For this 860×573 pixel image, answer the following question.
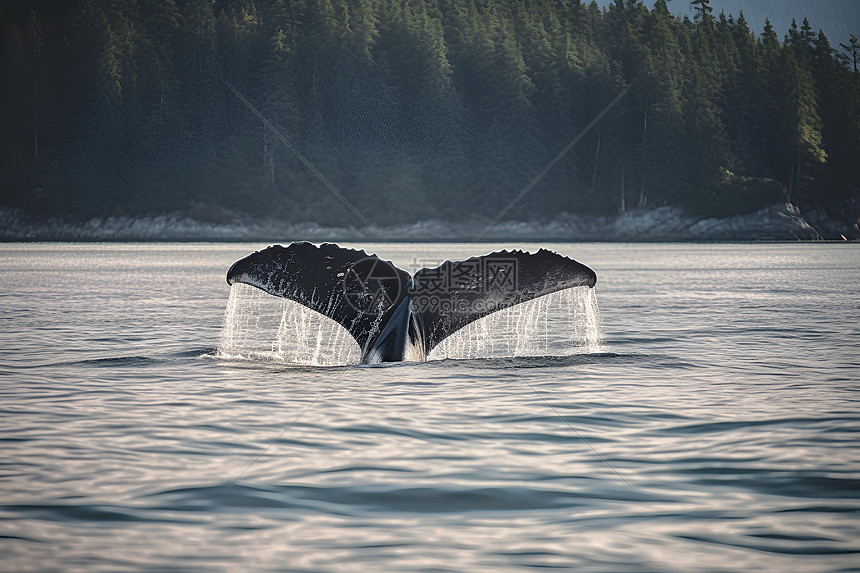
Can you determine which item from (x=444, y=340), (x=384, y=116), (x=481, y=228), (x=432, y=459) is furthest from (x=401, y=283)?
(x=384, y=116)

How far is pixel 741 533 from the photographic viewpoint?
5.03m

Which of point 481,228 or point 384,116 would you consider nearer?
point 481,228

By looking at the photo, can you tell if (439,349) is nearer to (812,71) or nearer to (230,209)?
(230,209)

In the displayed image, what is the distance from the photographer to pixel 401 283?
30.5 ft

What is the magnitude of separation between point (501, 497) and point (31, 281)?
29289 millimetres

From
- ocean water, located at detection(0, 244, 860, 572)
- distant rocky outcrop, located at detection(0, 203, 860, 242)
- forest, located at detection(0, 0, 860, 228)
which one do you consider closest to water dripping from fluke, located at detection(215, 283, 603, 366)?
ocean water, located at detection(0, 244, 860, 572)

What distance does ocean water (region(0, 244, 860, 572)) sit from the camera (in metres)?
4.79

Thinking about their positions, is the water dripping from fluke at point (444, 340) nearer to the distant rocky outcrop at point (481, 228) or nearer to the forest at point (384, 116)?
the distant rocky outcrop at point (481, 228)

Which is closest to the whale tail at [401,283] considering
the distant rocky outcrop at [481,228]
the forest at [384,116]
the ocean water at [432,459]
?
the ocean water at [432,459]

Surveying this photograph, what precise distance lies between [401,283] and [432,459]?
2.91m

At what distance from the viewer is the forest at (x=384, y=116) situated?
99.1 meters

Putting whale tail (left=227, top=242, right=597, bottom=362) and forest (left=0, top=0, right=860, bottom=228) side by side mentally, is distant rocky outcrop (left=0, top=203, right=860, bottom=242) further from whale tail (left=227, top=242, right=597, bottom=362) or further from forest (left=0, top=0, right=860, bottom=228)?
whale tail (left=227, top=242, right=597, bottom=362)

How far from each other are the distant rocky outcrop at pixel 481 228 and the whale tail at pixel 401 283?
80.9 metres

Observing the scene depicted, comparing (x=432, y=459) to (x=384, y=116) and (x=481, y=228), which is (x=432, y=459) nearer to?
(x=481, y=228)
